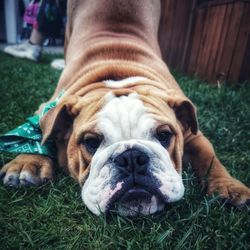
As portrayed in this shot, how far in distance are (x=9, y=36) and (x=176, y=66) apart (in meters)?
5.46

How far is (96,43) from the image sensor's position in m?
3.43

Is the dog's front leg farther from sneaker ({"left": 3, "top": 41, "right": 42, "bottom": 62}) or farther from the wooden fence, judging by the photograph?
sneaker ({"left": 3, "top": 41, "right": 42, "bottom": 62})

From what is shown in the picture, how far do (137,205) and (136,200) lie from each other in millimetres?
31

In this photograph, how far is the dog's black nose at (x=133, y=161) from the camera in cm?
200

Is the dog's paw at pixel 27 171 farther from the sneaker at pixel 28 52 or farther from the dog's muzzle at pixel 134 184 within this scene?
the sneaker at pixel 28 52

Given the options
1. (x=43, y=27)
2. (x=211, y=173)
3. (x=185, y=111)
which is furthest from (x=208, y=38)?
(x=211, y=173)

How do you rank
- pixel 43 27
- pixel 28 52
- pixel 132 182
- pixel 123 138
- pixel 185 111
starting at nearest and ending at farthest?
pixel 132 182 < pixel 123 138 < pixel 185 111 < pixel 43 27 < pixel 28 52

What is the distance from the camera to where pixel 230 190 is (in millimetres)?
2295

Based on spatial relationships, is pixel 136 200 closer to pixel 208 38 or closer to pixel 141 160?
pixel 141 160

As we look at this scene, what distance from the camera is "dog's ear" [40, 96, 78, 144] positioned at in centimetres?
245

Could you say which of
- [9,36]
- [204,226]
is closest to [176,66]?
[204,226]

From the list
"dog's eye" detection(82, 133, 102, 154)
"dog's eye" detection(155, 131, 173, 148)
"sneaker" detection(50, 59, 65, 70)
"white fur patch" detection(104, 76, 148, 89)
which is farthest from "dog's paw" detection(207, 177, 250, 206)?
"sneaker" detection(50, 59, 65, 70)

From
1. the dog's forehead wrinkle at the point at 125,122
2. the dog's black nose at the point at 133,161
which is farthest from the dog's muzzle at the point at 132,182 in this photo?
the dog's forehead wrinkle at the point at 125,122

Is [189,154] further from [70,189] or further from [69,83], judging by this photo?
[69,83]
